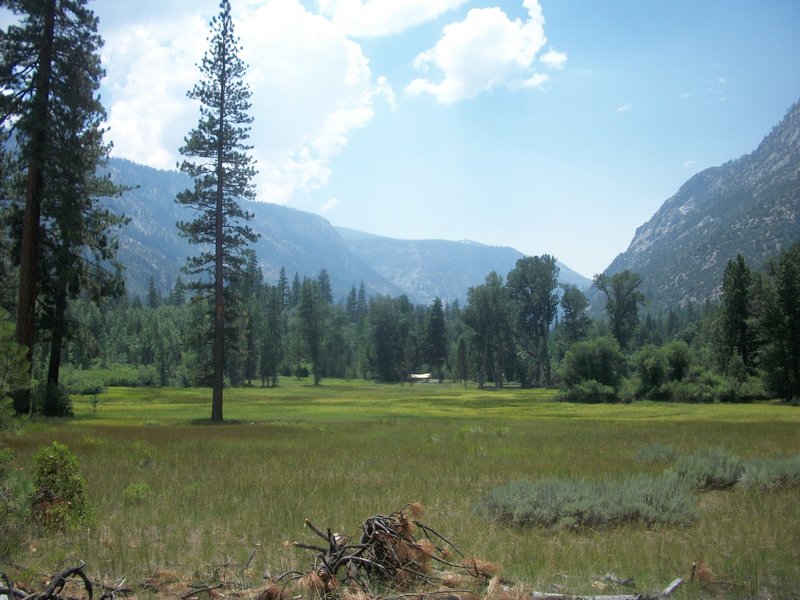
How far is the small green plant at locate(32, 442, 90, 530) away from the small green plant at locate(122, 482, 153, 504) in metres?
1.75

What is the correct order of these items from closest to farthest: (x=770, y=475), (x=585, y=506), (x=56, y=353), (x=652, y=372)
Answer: (x=585, y=506) < (x=770, y=475) < (x=56, y=353) < (x=652, y=372)

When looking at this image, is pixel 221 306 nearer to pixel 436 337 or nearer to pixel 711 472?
pixel 711 472

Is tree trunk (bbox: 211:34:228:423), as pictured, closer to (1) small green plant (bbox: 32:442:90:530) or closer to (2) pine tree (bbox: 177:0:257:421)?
(2) pine tree (bbox: 177:0:257:421)

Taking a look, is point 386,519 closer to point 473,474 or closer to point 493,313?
point 473,474

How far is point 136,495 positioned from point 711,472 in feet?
38.7

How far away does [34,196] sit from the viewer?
22000mm

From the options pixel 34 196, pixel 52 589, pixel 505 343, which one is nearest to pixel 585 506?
pixel 52 589

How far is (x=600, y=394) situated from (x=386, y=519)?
6286 cm

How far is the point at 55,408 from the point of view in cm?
2970

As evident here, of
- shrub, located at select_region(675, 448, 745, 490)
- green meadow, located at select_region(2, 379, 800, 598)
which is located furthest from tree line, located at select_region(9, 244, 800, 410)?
shrub, located at select_region(675, 448, 745, 490)

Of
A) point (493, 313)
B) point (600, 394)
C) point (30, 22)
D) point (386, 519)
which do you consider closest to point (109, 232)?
point (30, 22)

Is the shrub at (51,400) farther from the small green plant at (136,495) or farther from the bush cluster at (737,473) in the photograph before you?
the bush cluster at (737,473)

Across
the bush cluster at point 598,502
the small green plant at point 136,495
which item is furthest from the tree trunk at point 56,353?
the bush cluster at point 598,502

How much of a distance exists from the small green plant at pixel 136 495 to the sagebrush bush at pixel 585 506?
6045 mm
